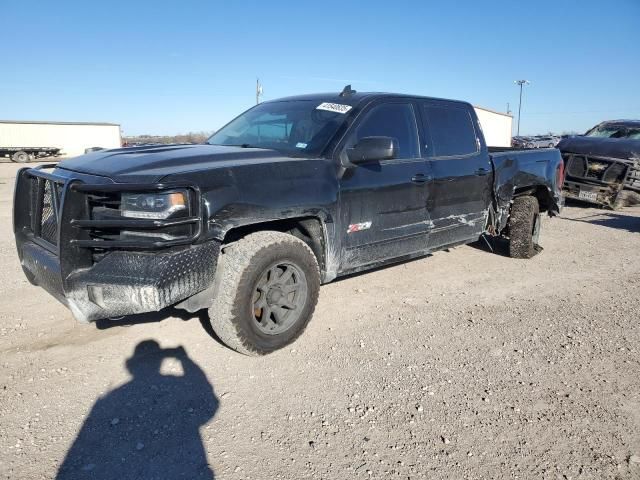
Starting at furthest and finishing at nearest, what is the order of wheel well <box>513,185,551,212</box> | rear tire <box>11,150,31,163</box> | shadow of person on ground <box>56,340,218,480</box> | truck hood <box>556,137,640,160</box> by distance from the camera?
rear tire <box>11,150,31,163</box> < truck hood <box>556,137,640,160</box> < wheel well <box>513,185,551,212</box> < shadow of person on ground <box>56,340,218,480</box>

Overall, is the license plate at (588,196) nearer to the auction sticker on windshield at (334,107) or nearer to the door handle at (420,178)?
the door handle at (420,178)

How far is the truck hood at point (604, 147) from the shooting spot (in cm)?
1015

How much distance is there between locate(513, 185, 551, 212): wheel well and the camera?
6176 mm

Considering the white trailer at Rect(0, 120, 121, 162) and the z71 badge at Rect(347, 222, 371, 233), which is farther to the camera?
the white trailer at Rect(0, 120, 121, 162)

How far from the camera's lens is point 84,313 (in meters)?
2.85

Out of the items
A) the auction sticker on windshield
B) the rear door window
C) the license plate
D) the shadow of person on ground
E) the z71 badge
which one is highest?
the auction sticker on windshield

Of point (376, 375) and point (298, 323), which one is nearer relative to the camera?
point (376, 375)

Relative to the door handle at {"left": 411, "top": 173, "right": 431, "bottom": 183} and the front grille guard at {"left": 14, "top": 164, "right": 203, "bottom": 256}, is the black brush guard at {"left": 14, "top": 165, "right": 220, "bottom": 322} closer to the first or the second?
the front grille guard at {"left": 14, "top": 164, "right": 203, "bottom": 256}

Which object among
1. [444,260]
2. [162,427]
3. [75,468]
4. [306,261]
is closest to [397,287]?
[444,260]

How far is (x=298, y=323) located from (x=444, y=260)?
3.20m

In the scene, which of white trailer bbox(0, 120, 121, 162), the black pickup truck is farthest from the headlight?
white trailer bbox(0, 120, 121, 162)

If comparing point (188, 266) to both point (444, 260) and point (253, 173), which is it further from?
point (444, 260)

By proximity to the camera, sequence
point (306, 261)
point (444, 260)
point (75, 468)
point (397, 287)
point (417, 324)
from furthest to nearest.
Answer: point (444, 260)
point (397, 287)
point (417, 324)
point (306, 261)
point (75, 468)

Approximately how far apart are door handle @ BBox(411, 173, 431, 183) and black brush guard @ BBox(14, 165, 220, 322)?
6.69ft
